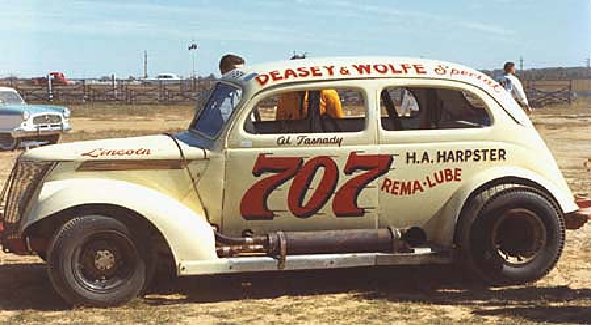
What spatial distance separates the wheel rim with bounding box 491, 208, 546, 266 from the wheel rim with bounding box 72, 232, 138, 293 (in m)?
2.68

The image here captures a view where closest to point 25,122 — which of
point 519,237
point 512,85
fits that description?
point 512,85

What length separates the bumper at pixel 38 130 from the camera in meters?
19.7

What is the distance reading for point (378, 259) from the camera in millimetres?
6574

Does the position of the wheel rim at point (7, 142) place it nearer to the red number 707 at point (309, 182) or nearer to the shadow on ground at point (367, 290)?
the shadow on ground at point (367, 290)

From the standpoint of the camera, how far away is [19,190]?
6625mm

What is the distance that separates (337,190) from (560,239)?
1.74 metres

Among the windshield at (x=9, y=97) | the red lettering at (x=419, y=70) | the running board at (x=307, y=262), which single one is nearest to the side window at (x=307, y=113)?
the red lettering at (x=419, y=70)

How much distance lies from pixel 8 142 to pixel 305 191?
1469 cm

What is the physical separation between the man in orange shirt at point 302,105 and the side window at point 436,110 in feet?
1.46

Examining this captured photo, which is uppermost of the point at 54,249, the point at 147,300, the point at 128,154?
the point at 128,154

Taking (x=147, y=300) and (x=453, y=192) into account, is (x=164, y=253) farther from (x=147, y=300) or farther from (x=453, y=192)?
(x=453, y=192)

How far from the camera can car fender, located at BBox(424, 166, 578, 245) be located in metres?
6.72

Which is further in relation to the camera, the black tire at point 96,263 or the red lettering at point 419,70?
the red lettering at point 419,70

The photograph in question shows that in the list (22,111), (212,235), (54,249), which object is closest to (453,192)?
(212,235)
